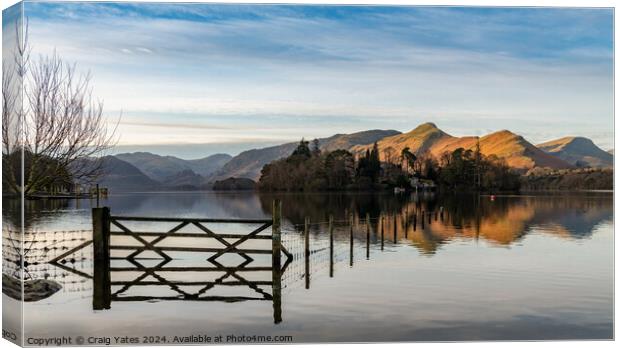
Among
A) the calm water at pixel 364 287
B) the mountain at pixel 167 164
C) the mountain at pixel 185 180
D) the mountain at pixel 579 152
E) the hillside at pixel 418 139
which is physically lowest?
the calm water at pixel 364 287

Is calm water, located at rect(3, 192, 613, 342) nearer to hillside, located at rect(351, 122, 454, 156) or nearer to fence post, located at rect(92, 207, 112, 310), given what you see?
fence post, located at rect(92, 207, 112, 310)

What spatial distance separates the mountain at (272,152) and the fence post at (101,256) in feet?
12.3

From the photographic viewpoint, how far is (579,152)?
1980 cm

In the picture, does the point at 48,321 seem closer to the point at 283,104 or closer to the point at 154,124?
the point at 154,124

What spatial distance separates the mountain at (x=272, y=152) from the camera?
21.1 metres

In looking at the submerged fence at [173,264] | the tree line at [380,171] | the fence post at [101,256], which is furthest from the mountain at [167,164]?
the tree line at [380,171]

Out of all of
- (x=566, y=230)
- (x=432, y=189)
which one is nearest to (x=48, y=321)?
(x=432, y=189)

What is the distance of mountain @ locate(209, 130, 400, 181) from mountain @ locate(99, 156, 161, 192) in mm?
2232

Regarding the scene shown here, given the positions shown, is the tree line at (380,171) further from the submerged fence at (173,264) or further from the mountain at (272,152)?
the submerged fence at (173,264)

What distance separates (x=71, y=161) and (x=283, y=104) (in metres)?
5.35

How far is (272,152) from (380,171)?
28.6 ft

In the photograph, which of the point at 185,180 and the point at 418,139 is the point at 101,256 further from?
the point at 418,139

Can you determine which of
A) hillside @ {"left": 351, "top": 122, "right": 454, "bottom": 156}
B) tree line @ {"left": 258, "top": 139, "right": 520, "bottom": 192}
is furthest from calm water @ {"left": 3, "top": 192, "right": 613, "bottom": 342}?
hillside @ {"left": 351, "top": 122, "right": 454, "bottom": 156}

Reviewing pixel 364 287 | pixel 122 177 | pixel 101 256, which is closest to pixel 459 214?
pixel 364 287
